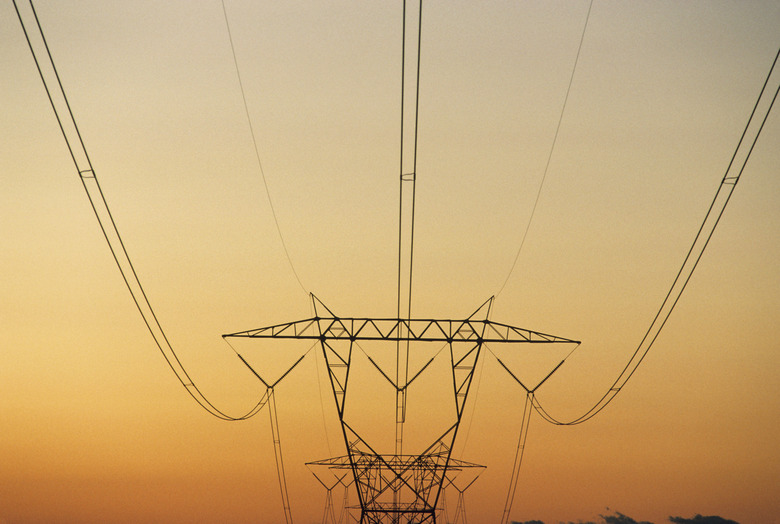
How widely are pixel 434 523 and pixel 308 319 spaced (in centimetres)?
918

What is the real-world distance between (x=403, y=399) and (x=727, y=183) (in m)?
11.3

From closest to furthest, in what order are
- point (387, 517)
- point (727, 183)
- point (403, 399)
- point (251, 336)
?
point (727, 183) < point (251, 336) < point (403, 399) < point (387, 517)

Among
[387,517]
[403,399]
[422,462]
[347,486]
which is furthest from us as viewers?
[347,486]

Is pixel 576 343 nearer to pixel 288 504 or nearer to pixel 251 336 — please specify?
pixel 251 336

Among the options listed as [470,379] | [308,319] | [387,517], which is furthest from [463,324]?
[387,517]

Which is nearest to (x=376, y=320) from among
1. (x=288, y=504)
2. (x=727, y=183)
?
(x=727, y=183)

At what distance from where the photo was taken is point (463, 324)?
23297mm

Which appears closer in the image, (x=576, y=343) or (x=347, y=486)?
(x=576, y=343)

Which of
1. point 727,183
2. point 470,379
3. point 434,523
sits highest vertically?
point 727,183

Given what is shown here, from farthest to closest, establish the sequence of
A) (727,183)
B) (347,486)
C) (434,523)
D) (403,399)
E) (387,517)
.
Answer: (347,486) < (387,517) < (434,523) < (403,399) < (727,183)

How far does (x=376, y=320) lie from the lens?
23016 mm

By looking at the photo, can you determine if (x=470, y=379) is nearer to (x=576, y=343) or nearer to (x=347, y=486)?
(x=576, y=343)

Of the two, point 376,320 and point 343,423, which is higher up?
point 376,320

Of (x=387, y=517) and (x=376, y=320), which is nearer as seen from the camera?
(x=376, y=320)
